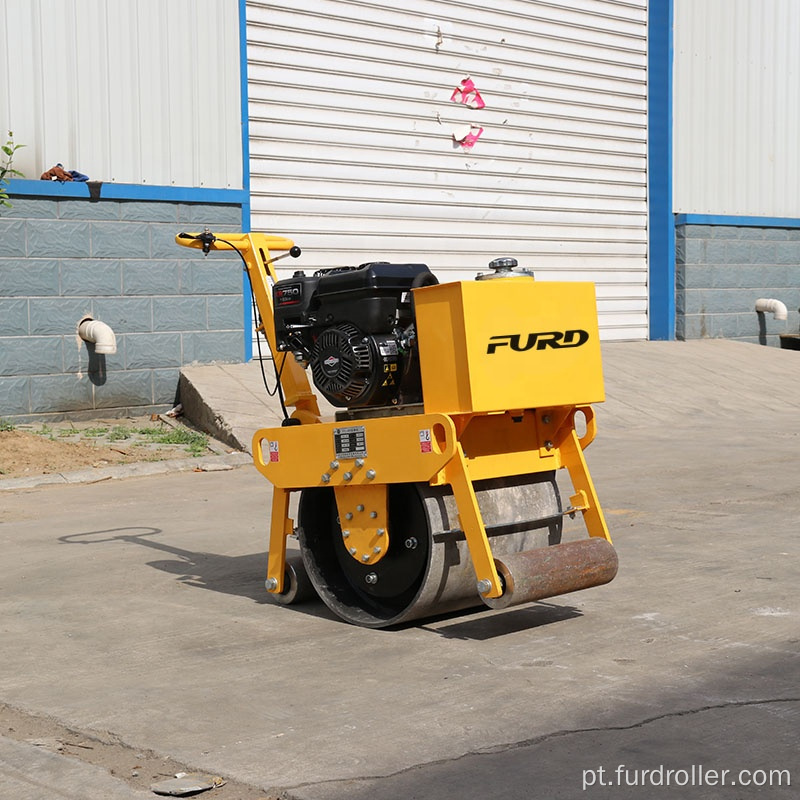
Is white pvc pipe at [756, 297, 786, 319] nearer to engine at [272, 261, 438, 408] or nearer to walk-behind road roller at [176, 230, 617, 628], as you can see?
walk-behind road roller at [176, 230, 617, 628]

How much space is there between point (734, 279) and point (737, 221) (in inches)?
35.4

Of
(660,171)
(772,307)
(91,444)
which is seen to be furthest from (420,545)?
(772,307)

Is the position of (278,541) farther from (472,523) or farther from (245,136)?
(245,136)

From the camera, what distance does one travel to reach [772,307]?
19500 millimetres

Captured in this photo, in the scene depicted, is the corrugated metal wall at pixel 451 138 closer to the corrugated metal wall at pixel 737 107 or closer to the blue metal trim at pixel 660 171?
the blue metal trim at pixel 660 171

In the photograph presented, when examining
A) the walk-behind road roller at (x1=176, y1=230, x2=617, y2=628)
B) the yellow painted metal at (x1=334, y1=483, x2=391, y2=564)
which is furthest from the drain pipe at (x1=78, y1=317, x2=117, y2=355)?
the yellow painted metal at (x1=334, y1=483, x2=391, y2=564)

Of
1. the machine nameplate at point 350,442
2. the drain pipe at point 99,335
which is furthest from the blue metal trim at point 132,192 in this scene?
the machine nameplate at point 350,442

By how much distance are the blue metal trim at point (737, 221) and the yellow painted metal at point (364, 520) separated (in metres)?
14.0

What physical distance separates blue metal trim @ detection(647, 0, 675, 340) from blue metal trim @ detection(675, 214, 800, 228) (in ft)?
0.75

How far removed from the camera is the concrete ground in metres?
3.65

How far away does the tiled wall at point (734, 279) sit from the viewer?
18.7 m

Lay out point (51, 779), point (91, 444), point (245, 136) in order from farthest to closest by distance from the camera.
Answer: point (245, 136) → point (91, 444) → point (51, 779)

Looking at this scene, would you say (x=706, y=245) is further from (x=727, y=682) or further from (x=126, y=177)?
(x=727, y=682)

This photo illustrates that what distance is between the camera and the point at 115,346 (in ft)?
40.3
